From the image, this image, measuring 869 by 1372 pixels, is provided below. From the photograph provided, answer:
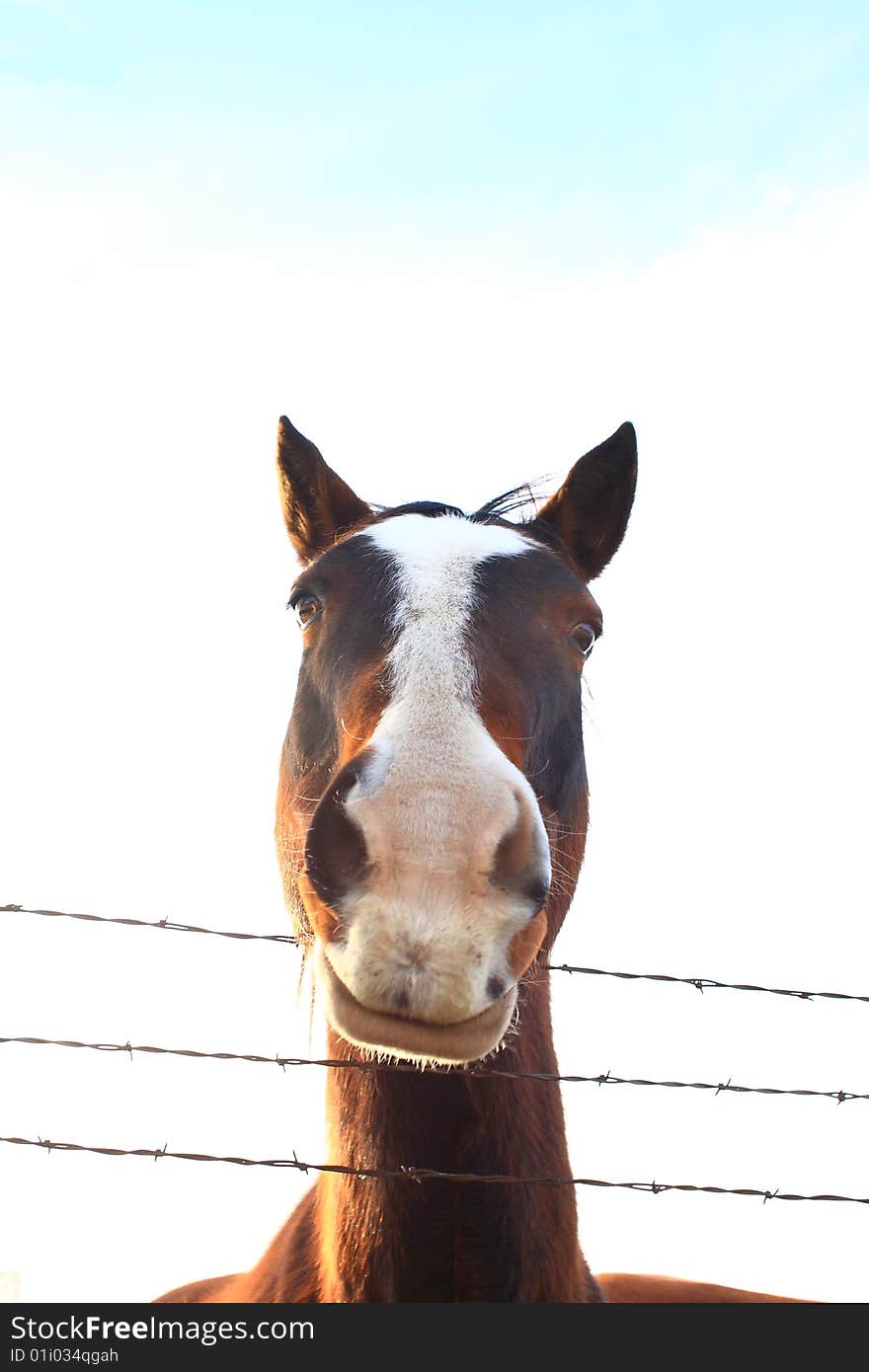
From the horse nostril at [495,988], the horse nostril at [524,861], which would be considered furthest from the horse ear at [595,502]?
the horse nostril at [495,988]

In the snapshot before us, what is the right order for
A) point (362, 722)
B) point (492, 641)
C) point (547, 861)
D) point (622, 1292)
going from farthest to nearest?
point (622, 1292), point (492, 641), point (362, 722), point (547, 861)

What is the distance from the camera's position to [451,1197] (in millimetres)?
2623

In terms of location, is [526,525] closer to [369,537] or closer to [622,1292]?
[369,537]

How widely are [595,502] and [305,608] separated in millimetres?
1440

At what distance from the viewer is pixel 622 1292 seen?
544 centimetres

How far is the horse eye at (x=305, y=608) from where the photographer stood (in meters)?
3.25

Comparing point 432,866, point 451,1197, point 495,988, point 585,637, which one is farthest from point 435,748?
point 451,1197

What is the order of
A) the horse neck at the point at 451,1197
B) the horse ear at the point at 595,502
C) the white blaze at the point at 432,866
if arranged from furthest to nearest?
the horse ear at the point at 595,502
the horse neck at the point at 451,1197
the white blaze at the point at 432,866

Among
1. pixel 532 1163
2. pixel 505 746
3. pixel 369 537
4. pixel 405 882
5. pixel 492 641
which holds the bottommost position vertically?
pixel 532 1163

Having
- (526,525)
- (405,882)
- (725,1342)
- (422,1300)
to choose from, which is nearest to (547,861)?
(405,882)

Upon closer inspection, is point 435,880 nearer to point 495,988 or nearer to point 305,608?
point 495,988

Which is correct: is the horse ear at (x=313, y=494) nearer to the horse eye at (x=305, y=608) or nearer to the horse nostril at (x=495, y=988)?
the horse eye at (x=305, y=608)

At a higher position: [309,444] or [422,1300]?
[309,444]

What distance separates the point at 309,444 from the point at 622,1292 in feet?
16.7
